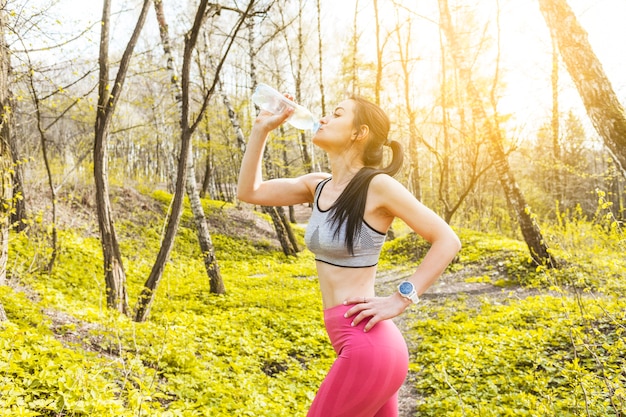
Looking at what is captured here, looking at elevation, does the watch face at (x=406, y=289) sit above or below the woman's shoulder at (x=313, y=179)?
below

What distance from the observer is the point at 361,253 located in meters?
1.70

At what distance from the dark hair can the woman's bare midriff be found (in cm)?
10

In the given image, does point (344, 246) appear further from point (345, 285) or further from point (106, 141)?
point (106, 141)

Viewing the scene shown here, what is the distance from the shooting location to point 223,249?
15000 millimetres

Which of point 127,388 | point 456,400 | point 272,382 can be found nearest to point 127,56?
point 127,388

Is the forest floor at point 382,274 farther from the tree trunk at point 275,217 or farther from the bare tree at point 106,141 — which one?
the tree trunk at point 275,217

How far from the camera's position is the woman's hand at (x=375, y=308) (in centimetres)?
155

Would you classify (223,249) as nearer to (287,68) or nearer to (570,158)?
(287,68)

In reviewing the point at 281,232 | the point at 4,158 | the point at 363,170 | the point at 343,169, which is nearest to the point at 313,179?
the point at 343,169

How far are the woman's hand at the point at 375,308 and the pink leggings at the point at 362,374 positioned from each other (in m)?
0.04

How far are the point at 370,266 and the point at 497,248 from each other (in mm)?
11384

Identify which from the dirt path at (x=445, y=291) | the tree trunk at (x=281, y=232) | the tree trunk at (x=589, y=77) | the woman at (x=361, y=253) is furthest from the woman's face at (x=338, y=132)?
the tree trunk at (x=281, y=232)

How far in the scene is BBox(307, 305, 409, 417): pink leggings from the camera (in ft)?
4.92

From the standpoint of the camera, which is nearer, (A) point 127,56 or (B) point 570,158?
(A) point 127,56
